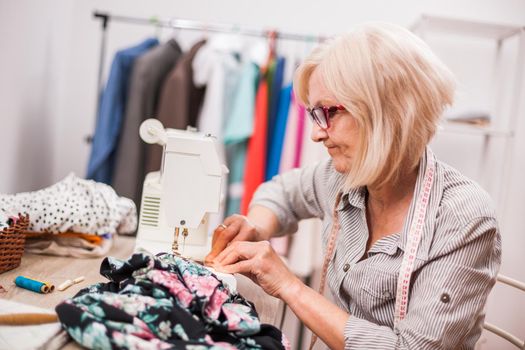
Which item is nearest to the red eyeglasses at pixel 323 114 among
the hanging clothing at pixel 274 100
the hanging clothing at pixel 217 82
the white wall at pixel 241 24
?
the hanging clothing at pixel 217 82

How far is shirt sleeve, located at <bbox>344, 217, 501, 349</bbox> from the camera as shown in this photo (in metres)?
1.03

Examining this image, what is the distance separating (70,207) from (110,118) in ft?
3.57

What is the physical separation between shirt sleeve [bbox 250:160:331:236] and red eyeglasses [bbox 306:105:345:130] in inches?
14.7

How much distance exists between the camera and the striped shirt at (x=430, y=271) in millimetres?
1043

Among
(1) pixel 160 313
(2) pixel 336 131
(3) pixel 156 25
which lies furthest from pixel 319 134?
(3) pixel 156 25

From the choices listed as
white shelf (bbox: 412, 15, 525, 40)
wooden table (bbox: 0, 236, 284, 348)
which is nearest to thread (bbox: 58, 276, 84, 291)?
wooden table (bbox: 0, 236, 284, 348)

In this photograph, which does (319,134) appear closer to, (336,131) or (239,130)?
(336,131)

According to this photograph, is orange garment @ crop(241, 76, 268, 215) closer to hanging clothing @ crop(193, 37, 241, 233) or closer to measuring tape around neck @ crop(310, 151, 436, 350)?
hanging clothing @ crop(193, 37, 241, 233)

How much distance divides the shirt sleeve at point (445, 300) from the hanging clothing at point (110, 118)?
1744 millimetres

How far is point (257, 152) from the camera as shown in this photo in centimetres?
251

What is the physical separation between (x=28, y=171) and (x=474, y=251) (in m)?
2.06

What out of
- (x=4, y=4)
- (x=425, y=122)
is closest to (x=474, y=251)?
(x=425, y=122)

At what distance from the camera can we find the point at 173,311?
0.87m

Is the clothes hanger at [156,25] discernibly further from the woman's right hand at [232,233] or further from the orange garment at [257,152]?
the woman's right hand at [232,233]
